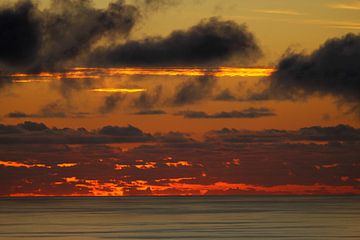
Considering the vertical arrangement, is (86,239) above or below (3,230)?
below

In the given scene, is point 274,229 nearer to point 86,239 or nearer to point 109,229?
point 109,229

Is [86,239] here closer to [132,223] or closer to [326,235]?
A: [326,235]

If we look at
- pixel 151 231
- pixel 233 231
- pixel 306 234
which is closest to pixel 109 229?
pixel 151 231

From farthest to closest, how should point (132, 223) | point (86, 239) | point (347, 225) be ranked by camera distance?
point (132, 223), point (347, 225), point (86, 239)

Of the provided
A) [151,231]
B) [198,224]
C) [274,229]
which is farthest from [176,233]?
[198,224]

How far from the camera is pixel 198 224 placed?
184250 millimetres

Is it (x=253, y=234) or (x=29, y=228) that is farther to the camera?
(x=29, y=228)

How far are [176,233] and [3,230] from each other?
27.6 metres

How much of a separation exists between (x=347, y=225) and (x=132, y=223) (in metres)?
38.3

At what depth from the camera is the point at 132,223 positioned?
190 m

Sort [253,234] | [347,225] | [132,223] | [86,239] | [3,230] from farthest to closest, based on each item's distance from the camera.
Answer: [132,223]
[347,225]
[3,230]
[253,234]
[86,239]

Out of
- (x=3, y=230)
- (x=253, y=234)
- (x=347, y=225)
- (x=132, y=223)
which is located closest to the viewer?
(x=253, y=234)

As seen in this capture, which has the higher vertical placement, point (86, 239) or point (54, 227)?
point (54, 227)

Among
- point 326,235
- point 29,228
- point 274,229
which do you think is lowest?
point 326,235
